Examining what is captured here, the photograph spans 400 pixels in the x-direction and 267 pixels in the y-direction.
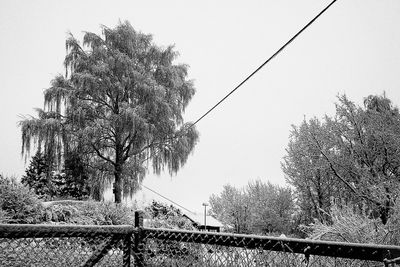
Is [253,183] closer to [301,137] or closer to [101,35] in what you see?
[301,137]

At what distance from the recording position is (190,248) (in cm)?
212

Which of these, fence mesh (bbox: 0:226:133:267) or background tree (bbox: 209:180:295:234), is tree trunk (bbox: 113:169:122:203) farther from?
background tree (bbox: 209:180:295:234)

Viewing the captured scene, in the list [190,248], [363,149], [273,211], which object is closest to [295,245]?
[190,248]

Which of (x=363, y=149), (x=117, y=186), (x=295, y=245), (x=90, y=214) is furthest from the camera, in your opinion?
(x=117, y=186)

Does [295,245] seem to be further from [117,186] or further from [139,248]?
[117,186]

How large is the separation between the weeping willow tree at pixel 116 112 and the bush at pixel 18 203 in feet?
24.3

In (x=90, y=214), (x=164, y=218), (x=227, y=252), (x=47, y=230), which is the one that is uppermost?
(x=90, y=214)

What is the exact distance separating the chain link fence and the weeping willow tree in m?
13.3

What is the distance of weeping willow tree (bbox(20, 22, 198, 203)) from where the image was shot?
49.7ft

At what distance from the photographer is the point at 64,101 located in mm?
15703

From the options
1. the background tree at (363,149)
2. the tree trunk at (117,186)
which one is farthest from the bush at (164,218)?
the background tree at (363,149)

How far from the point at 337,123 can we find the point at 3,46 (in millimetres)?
27934

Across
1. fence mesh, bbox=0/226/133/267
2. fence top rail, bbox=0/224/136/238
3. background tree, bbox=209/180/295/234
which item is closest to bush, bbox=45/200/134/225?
fence mesh, bbox=0/226/133/267

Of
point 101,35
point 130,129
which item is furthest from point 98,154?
point 101,35
